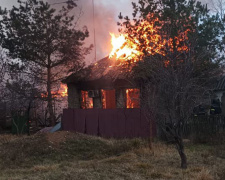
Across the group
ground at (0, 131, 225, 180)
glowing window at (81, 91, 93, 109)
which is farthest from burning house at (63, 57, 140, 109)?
ground at (0, 131, 225, 180)

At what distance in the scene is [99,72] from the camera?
16625mm

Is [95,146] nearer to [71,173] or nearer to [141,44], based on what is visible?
[71,173]

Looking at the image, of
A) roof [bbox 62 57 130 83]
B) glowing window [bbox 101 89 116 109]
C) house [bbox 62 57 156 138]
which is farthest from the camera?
glowing window [bbox 101 89 116 109]

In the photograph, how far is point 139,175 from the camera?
6.00m

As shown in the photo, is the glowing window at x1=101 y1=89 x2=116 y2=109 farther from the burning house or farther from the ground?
the ground

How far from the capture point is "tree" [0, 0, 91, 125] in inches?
650

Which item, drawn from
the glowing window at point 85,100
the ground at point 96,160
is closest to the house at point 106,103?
the glowing window at point 85,100

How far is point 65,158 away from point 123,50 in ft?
25.5

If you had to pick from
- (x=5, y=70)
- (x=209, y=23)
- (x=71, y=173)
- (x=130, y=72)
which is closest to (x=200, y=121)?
(x=130, y=72)

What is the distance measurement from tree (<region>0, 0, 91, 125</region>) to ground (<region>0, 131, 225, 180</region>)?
Answer: 7.96 meters

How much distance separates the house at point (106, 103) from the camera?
40.4 feet

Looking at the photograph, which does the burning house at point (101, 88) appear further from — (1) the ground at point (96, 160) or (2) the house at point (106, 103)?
(1) the ground at point (96, 160)

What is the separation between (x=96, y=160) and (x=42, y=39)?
10695mm

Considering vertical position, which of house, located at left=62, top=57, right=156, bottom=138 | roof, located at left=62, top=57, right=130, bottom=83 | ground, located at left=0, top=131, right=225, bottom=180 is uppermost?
roof, located at left=62, top=57, right=130, bottom=83
